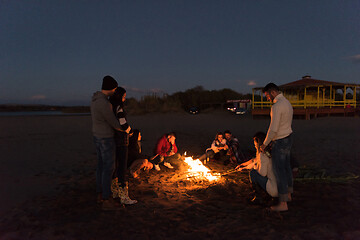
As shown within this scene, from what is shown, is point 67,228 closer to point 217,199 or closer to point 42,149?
point 217,199

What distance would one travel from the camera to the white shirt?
330cm

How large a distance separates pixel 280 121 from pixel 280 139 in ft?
0.93

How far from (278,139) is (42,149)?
29.9ft

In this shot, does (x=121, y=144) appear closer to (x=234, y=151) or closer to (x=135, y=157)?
(x=135, y=157)

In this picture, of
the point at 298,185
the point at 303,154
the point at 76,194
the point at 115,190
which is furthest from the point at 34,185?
the point at 303,154

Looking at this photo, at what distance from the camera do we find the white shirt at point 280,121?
330cm

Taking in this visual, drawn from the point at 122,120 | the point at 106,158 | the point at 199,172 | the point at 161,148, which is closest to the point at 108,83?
the point at 122,120

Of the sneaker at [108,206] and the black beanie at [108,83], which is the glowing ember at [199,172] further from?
the black beanie at [108,83]

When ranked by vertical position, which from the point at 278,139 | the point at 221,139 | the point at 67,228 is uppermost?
the point at 278,139

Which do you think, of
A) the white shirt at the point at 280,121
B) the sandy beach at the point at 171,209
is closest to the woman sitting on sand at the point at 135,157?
the sandy beach at the point at 171,209

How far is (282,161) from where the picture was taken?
3.41 m

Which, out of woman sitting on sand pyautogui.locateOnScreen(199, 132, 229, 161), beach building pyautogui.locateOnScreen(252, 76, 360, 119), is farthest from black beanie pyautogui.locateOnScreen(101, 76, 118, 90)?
beach building pyautogui.locateOnScreen(252, 76, 360, 119)

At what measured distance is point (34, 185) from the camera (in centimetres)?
502

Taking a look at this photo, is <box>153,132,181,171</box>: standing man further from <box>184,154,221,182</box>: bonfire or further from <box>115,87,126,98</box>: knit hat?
<box>115,87,126,98</box>: knit hat
